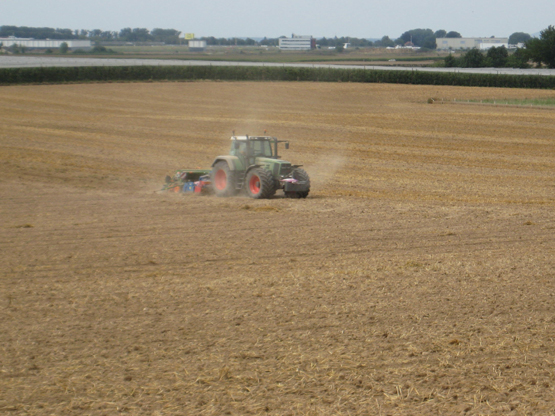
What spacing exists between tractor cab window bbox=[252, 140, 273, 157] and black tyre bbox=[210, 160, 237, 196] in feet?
2.88

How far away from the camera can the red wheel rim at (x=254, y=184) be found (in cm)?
1689

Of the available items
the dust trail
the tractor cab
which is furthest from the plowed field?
the tractor cab

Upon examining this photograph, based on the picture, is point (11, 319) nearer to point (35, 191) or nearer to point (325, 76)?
point (35, 191)

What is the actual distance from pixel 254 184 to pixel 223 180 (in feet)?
3.59

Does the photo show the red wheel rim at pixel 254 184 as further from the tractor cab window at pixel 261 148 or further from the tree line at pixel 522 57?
the tree line at pixel 522 57

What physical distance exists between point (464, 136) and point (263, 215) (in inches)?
834

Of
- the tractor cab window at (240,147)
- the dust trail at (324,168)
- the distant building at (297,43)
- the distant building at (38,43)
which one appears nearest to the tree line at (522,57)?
the dust trail at (324,168)

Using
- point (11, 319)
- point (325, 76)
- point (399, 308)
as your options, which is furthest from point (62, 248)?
point (325, 76)

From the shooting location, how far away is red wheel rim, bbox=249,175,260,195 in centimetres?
1689

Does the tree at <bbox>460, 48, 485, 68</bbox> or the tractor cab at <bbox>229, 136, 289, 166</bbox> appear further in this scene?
the tree at <bbox>460, 48, 485, 68</bbox>

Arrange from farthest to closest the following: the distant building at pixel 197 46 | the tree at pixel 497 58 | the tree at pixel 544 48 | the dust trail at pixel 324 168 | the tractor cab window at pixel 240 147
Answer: the distant building at pixel 197 46
the tree at pixel 497 58
the tree at pixel 544 48
the dust trail at pixel 324 168
the tractor cab window at pixel 240 147

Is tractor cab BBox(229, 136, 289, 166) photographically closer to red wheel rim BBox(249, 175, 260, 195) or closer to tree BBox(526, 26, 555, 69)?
red wheel rim BBox(249, 175, 260, 195)

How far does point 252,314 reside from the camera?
345 inches

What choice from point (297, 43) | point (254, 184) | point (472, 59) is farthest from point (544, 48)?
point (297, 43)
